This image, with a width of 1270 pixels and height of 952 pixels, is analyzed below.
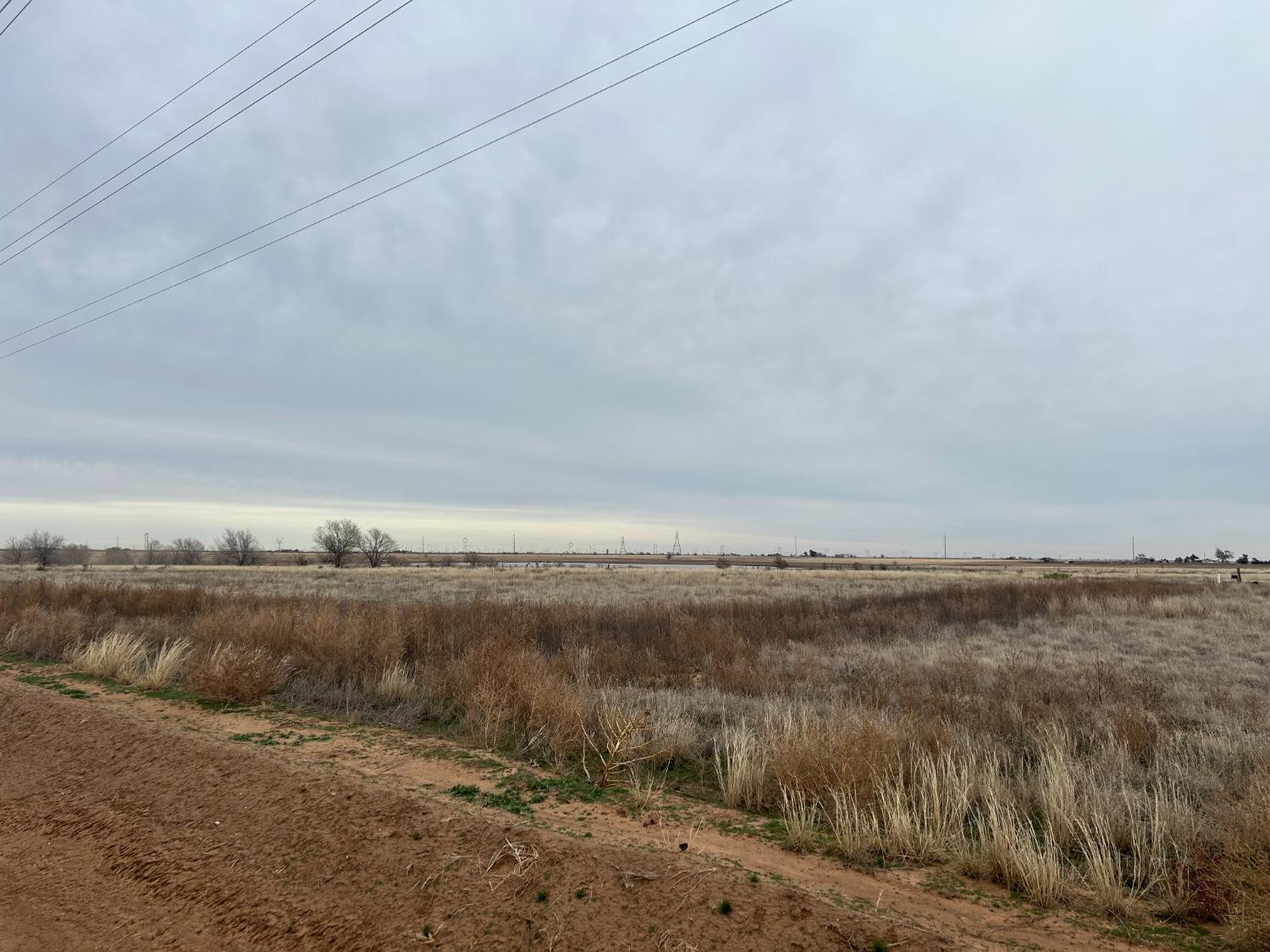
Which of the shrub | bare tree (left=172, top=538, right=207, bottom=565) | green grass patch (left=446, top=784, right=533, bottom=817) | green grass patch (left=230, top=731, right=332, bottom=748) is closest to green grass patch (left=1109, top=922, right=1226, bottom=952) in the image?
green grass patch (left=446, top=784, right=533, bottom=817)

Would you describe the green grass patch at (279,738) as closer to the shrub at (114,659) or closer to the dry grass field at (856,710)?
the dry grass field at (856,710)

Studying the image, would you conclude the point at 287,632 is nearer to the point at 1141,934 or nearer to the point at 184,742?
the point at 184,742

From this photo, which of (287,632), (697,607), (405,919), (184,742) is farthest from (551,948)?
(697,607)

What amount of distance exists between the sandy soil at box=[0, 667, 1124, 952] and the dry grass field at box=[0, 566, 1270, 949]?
0.71m

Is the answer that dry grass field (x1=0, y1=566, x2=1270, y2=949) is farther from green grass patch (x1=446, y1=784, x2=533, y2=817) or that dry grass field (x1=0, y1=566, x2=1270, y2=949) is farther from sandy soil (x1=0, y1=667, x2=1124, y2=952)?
green grass patch (x1=446, y1=784, x2=533, y2=817)

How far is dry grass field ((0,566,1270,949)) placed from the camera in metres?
5.09

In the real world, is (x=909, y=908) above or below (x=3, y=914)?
above

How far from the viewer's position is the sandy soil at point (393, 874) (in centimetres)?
404

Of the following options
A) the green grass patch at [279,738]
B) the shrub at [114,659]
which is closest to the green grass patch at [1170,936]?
the green grass patch at [279,738]

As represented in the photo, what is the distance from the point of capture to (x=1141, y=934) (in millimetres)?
4156

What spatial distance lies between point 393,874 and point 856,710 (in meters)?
6.41

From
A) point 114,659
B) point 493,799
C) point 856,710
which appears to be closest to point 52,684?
point 114,659

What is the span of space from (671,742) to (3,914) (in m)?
5.54

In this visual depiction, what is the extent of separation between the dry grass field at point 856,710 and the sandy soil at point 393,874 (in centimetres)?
71
